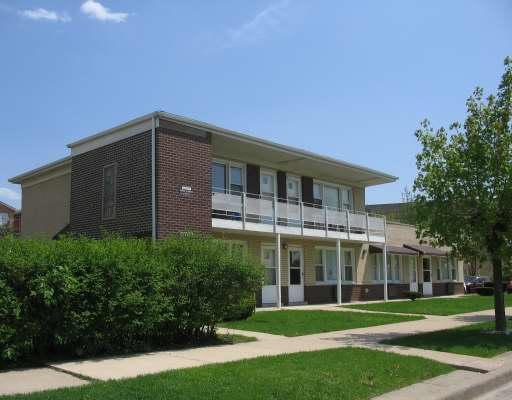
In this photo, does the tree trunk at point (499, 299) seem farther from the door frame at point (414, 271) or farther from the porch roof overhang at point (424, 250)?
the door frame at point (414, 271)

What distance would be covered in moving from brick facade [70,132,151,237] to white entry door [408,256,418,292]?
19618 mm

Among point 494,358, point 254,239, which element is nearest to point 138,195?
point 254,239

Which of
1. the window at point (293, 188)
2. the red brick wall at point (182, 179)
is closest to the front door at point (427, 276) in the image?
the window at point (293, 188)

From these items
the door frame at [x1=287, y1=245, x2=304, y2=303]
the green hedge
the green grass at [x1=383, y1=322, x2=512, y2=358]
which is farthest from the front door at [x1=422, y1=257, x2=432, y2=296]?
the green hedge

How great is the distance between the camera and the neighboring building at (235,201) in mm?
17812

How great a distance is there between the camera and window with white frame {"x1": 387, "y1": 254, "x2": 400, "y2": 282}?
3156 centimetres

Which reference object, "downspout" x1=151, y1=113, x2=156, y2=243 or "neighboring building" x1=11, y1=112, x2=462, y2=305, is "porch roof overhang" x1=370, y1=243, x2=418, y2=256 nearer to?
"neighboring building" x1=11, y1=112, x2=462, y2=305

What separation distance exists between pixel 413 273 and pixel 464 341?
21654 mm

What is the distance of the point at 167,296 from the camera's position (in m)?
10.7

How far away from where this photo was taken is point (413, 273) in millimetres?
33375

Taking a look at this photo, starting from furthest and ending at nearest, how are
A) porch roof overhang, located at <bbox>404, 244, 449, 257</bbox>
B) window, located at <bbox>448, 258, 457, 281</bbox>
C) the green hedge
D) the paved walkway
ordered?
window, located at <bbox>448, 258, 457, 281</bbox>
porch roof overhang, located at <bbox>404, 244, 449, 257</bbox>
the green hedge
the paved walkway

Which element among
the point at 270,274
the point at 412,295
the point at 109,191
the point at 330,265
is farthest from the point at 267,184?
the point at 412,295

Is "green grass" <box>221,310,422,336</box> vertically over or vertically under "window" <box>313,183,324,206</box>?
under

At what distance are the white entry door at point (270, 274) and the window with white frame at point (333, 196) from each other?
13.1 feet
